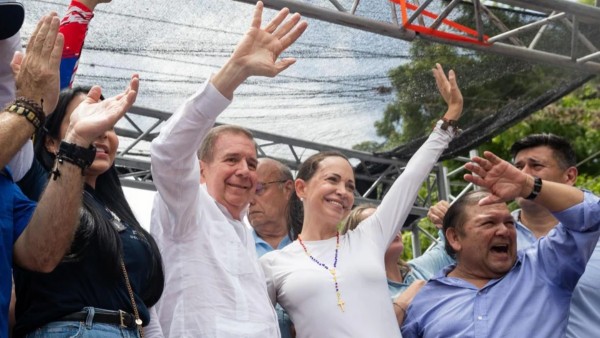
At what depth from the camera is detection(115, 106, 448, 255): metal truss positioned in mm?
7594

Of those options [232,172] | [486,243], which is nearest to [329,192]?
[232,172]

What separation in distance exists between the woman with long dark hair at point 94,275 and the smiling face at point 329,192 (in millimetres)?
1030

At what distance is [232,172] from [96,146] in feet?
2.01

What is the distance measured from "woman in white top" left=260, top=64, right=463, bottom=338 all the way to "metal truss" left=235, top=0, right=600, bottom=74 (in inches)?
71.5

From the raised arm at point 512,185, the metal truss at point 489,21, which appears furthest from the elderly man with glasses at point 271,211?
the raised arm at point 512,185

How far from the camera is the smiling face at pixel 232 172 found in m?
3.32

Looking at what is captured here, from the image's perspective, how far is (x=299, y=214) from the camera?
4.25m

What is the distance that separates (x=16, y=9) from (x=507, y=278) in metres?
2.05

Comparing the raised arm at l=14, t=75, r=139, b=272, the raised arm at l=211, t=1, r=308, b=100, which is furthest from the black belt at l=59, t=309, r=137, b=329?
the raised arm at l=211, t=1, r=308, b=100

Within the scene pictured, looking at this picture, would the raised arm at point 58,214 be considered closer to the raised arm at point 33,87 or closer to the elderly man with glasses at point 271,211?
the raised arm at point 33,87

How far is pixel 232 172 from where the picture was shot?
11.0 ft

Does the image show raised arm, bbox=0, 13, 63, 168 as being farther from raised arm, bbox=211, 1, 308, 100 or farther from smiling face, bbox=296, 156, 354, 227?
smiling face, bbox=296, 156, 354, 227

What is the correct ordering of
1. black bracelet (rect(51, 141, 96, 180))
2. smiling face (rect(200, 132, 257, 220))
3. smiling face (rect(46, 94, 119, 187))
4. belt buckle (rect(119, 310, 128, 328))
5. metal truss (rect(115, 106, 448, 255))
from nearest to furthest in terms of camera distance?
black bracelet (rect(51, 141, 96, 180))
belt buckle (rect(119, 310, 128, 328))
smiling face (rect(46, 94, 119, 187))
smiling face (rect(200, 132, 257, 220))
metal truss (rect(115, 106, 448, 255))

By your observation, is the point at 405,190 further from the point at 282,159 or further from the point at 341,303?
the point at 282,159
